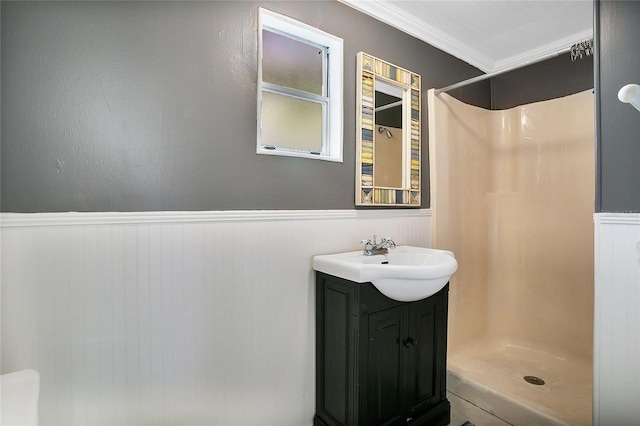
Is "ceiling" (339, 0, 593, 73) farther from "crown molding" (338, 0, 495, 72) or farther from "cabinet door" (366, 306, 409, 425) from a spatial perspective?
"cabinet door" (366, 306, 409, 425)

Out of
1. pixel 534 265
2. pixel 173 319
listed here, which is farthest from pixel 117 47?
pixel 534 265

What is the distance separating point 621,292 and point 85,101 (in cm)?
206

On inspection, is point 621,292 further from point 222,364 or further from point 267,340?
point 222,364

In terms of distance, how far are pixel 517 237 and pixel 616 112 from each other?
1.47 meters

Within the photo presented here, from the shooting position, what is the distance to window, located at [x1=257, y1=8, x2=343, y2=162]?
1605 mm

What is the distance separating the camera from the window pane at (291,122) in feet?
5.32

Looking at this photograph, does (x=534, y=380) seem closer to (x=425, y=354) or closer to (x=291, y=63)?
(x=425, y=354)

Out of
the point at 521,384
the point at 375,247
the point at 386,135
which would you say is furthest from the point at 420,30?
the point at 521,384

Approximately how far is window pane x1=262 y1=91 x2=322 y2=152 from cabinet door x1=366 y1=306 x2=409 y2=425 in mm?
946

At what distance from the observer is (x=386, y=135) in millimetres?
1947

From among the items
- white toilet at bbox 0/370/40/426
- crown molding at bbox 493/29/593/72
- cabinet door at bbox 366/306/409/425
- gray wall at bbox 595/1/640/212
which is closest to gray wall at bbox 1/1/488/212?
white toilet at bbox 0/370/40/426

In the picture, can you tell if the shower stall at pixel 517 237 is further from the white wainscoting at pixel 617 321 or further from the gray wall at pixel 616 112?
the gray wall at pixel 616 112

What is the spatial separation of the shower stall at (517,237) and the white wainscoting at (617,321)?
70 centimetres

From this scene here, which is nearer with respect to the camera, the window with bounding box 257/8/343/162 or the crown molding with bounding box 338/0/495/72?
the window with bounding box 257/8/343/162
